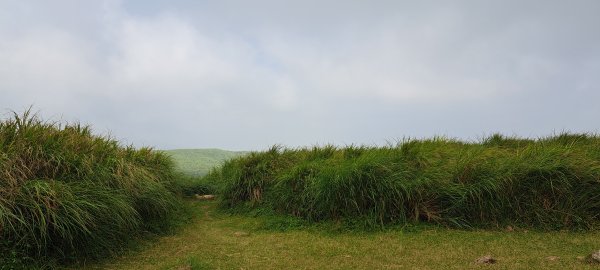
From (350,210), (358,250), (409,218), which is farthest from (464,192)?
(358,250)

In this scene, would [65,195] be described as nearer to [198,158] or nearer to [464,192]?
[464,192]

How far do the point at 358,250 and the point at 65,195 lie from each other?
3476 mm

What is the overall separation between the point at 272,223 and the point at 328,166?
136 centimetres

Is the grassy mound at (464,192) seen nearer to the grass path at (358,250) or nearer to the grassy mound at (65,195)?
the grass path at (358,250)

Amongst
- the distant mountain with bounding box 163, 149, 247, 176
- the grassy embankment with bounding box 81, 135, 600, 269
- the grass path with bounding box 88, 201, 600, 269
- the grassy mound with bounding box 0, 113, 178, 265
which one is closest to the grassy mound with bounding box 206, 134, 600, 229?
the grassy embankment with bounding box 81, 135, 600, 269

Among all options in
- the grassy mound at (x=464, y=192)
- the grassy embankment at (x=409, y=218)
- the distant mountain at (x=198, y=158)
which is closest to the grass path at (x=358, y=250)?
the grassy embankment at (x=409, y=218)

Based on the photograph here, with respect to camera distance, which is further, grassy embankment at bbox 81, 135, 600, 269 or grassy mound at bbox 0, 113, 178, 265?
grassy embankment at bbox 81, 135, 600, 269

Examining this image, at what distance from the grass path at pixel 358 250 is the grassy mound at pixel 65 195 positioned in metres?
0.40

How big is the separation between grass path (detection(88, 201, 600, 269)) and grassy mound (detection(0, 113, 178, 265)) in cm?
40

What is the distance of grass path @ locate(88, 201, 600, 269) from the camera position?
4520mm

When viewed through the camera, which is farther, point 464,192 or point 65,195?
point 464,192

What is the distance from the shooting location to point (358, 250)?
5.12 m

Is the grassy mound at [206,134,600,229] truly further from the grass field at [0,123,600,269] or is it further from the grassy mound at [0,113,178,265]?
the grassy mound at [0,113,178,265]

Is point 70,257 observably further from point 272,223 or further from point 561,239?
point 561,239
